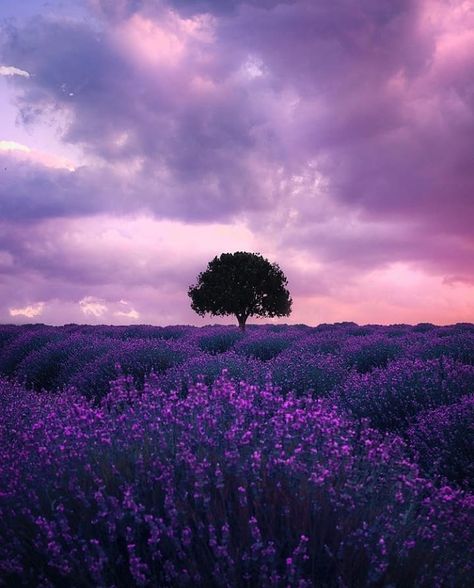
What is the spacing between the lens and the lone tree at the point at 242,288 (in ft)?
75.3

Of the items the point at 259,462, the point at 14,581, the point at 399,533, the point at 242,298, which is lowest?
the point at 14,581

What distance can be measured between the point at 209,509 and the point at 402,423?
2844 mm

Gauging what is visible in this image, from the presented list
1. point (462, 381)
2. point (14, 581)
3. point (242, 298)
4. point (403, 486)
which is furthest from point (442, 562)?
point (242, 298)

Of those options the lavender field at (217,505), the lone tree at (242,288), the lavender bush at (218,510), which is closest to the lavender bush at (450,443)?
the lavender field at (217,505)

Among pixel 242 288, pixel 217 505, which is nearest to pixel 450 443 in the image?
pixel 217 505

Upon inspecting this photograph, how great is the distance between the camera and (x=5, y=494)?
2.35m

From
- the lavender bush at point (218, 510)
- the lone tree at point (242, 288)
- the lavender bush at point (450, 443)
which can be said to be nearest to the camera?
the lavender bush at point (218, 510)

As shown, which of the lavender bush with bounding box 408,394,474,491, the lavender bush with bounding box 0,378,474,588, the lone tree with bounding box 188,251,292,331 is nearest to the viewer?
the lavender bush with bounding box 0,378,474,588

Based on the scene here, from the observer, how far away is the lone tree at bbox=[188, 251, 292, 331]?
2295 cm

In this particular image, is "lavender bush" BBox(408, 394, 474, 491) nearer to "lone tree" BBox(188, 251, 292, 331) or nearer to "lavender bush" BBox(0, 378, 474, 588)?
"lavender bush" BBox(0, 378, 474, 588)

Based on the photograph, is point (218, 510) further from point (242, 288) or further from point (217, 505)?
point (242, 288)

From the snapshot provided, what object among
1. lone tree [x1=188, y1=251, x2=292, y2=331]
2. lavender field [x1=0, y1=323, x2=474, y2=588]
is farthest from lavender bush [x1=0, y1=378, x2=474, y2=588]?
lone tree [x1=188, y1=251, x2=292, y2=331]

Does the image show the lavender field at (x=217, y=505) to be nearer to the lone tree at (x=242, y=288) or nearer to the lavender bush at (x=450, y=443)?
the lavender bush at (x=450, y=443)

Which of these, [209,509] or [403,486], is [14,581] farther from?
[403,486]
